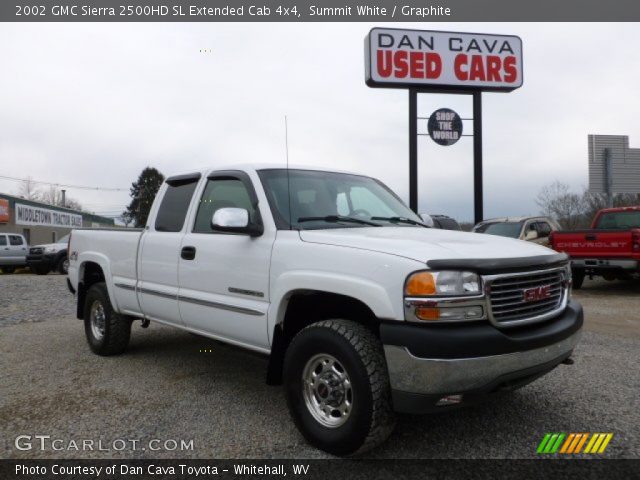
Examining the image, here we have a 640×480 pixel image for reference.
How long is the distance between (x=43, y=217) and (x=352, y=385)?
145 feet

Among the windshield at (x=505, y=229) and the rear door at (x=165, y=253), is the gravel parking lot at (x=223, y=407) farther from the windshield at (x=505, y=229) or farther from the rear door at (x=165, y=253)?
the windshield at (x=505, y=229)

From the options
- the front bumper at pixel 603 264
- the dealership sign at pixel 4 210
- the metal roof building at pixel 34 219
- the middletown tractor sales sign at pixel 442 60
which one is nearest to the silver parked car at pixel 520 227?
the front bumper at pixel 603 264

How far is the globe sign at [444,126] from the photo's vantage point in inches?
627

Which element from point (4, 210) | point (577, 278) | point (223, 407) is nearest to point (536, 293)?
point (223, 407)

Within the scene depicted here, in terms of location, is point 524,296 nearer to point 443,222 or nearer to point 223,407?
point 443,222

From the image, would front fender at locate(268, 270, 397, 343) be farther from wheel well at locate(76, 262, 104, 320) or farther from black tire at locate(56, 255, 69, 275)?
black tire at locate(56, 255, 69, 275)

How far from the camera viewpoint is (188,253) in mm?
4090

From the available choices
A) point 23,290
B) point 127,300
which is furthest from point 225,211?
point 23,290

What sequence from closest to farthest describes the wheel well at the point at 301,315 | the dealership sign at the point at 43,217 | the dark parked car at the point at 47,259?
the wheel well at the point at 301,315 < the dark parked car at the point at 47,259 < the dealership sign at the point at 43,217

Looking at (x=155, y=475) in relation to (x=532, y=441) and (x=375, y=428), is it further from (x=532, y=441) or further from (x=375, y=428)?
(x=532, y=441)

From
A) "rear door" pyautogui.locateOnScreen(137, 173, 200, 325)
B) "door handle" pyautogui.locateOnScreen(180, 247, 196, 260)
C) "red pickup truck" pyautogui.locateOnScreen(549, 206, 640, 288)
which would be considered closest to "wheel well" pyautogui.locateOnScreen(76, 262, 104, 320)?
"rear door" pyautogui.locateOnScreen(137, 173, 200, 325)

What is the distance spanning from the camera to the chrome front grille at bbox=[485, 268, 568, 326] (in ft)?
9.09

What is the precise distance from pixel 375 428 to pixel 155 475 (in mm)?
1260

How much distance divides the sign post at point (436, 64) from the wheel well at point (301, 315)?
1214cm
